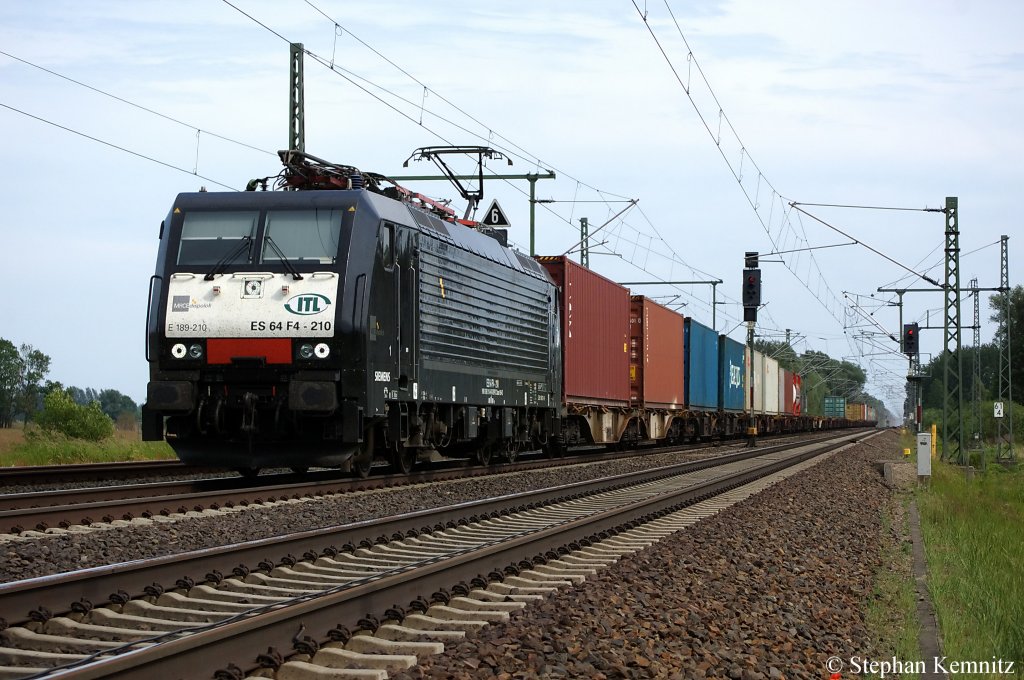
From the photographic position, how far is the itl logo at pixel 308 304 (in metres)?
13.0

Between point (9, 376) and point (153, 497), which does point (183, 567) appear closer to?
point (153, 497)

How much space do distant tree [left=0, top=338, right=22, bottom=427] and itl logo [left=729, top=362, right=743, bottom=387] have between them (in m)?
41.1

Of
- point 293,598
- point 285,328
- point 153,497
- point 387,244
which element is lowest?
point 293,598

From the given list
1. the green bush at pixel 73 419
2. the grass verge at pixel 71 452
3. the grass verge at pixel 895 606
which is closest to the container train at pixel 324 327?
the grass verge at pixel 895 606

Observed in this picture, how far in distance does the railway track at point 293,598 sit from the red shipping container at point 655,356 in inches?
721

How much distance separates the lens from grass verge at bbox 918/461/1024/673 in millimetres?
7012

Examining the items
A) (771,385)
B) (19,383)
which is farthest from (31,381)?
(771,385)

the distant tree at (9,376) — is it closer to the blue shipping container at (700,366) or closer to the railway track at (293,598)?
the blue shipping container at (700,366)

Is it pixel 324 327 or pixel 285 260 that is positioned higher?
pixel 285 260

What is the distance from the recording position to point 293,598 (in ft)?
21.1

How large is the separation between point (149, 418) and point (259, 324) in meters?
1.59

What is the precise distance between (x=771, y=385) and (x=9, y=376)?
4283cm

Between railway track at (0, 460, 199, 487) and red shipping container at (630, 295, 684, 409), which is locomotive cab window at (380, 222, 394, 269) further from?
red shipping container at (630, 295, 684, 409)

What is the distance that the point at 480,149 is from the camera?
22047 millimetres
